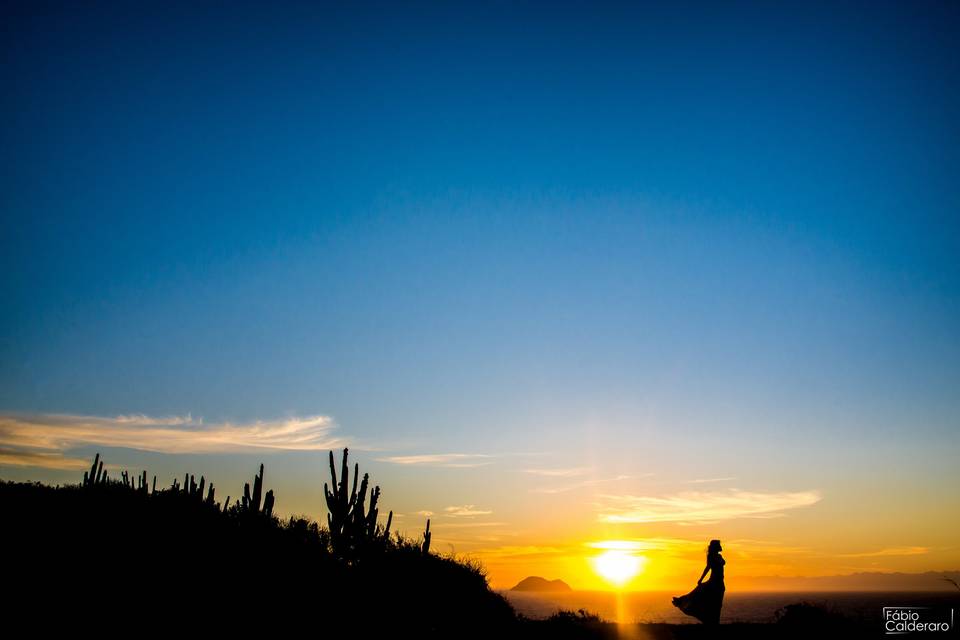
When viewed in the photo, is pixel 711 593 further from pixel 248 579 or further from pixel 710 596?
pixel 248 579

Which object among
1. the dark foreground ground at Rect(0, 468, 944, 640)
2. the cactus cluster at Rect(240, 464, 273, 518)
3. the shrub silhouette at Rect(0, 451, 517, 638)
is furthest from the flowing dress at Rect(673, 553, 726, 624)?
the cactus cluster at Rect(240, 464, 273, 518)

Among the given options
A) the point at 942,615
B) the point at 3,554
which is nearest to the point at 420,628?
the point at 3,554

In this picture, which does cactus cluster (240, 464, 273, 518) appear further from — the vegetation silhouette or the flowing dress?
the flowing dress

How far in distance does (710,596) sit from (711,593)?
87 mm

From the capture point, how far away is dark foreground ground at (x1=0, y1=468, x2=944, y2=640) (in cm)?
1446

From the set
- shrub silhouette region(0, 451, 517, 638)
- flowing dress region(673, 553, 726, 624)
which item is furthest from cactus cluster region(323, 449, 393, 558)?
flowing dress region(673, 553, 726, 624)

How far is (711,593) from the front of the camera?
1500 centimetres

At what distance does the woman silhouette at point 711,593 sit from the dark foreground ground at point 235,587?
620 mm

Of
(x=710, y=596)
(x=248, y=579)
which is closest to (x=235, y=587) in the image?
(x=248, y=579)

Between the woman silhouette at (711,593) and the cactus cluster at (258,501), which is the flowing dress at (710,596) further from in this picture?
the cactus cluster at (258,501)

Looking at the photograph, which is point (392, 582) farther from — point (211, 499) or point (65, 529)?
point (211, 499)

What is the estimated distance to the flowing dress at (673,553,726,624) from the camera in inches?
591

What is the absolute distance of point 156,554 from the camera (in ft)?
58.2

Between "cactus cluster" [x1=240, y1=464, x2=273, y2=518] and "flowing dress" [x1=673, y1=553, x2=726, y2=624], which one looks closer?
"flowing dress" [x1=673, y1=553, x2=726, y2=624]
